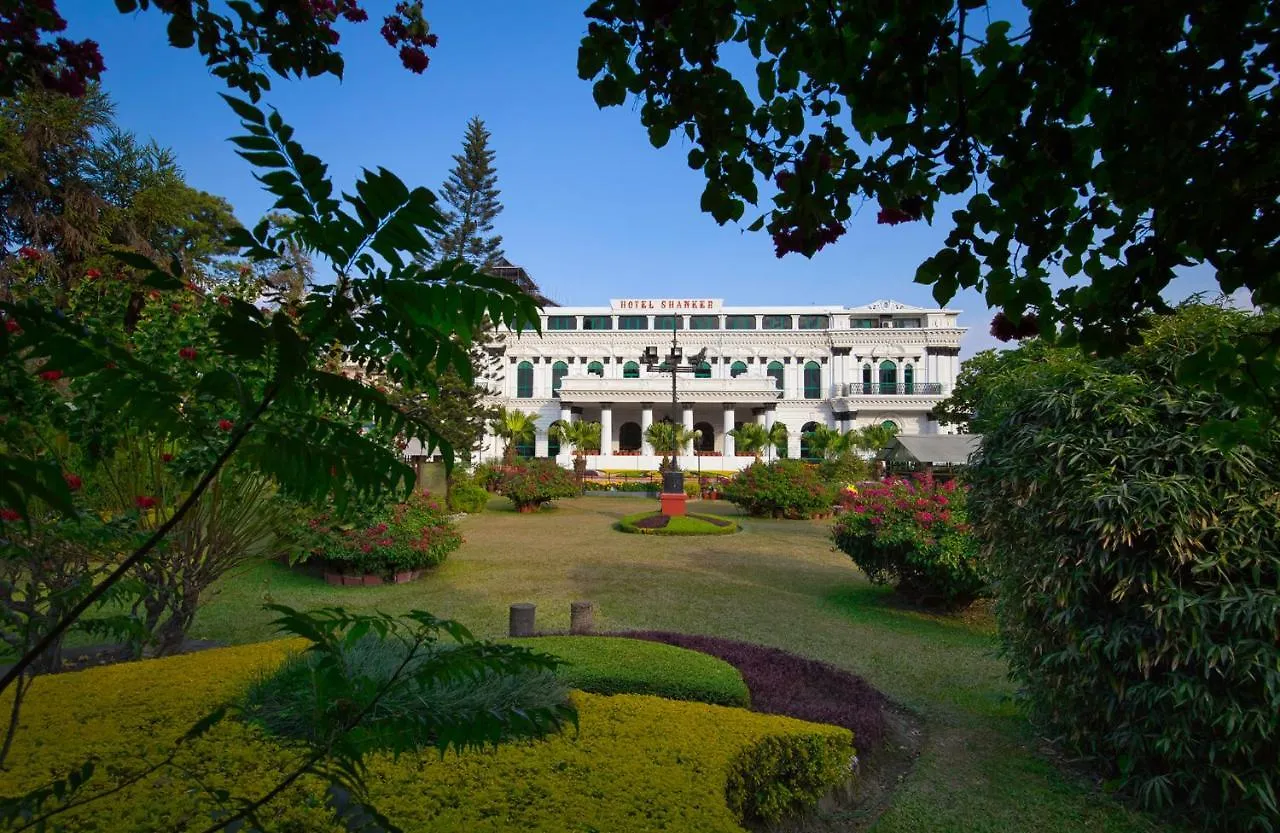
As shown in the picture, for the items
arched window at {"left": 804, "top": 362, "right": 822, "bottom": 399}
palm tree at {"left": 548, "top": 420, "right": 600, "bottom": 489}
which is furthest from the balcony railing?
palm tree at {"left": 548, "top": 420, "right": 600, "bottom": 489}

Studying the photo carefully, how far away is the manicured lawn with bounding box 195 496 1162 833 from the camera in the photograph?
13.6ft

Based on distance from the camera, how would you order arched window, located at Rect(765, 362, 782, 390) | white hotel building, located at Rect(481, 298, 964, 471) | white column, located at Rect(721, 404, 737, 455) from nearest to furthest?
white column, located at Rect(721, 404, 737, 455) → white hotel building, located at Rect(481, 298, 964, 471) → arched window, located at Rect(765, 362, 782, 390)

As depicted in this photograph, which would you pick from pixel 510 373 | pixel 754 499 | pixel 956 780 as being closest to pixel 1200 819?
pixel 956 780

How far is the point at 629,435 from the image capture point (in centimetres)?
4575

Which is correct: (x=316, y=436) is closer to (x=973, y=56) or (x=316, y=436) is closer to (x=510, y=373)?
(x=973, y=56)

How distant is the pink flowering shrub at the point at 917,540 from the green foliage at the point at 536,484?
11597 mm

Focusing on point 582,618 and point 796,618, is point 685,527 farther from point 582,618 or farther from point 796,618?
point 582,618

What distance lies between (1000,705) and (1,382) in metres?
6.72

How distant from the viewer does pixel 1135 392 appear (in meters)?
4.41

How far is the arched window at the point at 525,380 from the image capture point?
4569cm

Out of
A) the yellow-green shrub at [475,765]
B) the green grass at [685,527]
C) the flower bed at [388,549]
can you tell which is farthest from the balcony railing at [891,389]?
the yellow-green shrub at [475,765]

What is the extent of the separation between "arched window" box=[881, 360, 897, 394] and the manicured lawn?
99.2 feet

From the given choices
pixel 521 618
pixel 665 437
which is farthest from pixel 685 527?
pixel 665 437

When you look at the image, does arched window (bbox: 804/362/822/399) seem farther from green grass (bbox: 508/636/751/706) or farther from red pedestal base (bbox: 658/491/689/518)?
green grass (bbox: 508/636/751/706)
